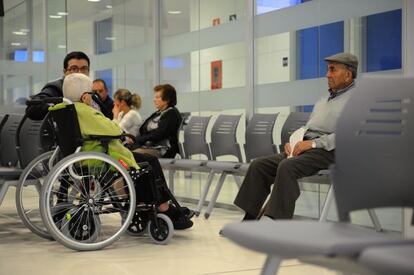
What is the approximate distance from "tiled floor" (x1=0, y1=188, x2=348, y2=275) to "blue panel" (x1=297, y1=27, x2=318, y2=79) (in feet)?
4.97

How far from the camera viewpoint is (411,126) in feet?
5.95

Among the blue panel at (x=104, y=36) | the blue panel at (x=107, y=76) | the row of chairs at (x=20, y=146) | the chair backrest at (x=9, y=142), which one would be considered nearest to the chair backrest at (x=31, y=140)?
the row of chairs at (x=20, y=146)

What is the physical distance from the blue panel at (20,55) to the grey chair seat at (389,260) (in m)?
9.02

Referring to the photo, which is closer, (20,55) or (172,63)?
(172,63)

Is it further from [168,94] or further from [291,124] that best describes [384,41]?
[168,94]

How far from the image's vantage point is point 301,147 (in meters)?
3.94

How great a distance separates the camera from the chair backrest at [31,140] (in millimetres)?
4410

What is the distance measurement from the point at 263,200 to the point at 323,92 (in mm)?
1326

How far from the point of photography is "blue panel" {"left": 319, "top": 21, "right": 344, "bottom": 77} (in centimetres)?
490

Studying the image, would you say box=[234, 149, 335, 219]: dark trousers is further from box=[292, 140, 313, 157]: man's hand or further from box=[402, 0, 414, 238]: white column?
box=[402, 0, 414, 238]: white column

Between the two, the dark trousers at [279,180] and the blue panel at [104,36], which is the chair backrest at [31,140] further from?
the blue panel at [104,36]

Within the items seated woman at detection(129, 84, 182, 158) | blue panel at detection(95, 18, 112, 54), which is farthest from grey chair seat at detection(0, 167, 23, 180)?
blue panel at detection(95, 18, 112, 54)

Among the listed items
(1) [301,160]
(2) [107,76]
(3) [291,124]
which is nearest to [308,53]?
(3) [291,124]

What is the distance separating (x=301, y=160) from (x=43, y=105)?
154 centimetres
